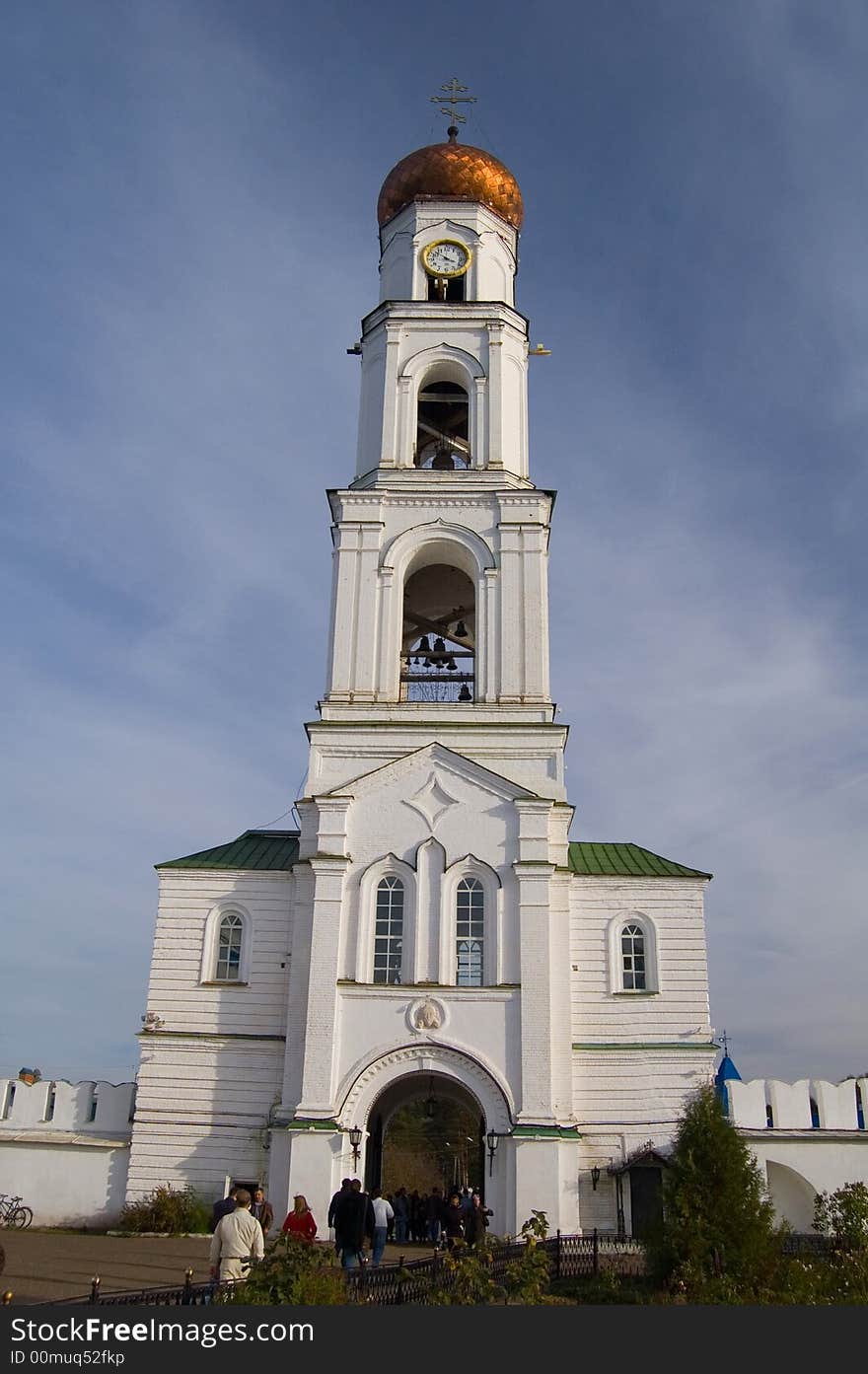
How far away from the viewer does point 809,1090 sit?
22.3 m

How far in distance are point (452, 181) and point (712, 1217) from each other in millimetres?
25520

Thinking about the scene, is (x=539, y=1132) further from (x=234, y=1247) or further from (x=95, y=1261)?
(x=234, y=1247)

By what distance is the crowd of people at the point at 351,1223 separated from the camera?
32.8 feet

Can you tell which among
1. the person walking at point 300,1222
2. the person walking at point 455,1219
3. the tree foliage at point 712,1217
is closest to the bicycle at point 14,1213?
the person walking at point 455,1219

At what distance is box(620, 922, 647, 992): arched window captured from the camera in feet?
74.4

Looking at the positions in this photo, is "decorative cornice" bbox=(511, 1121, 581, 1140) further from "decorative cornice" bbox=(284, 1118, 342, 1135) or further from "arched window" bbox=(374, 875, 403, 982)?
"arched window" bbox=(374, 875, 403, 982)

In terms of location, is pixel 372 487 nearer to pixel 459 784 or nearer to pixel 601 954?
pixel 459 784

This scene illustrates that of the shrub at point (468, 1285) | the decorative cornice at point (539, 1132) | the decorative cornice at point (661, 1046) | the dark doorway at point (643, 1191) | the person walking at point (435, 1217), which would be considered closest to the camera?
the shrub at point (468, 1285)

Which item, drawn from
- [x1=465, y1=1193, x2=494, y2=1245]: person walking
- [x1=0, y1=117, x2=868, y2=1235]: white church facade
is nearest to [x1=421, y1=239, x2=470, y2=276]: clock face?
[x1=0, y1=117, x2=868, y2=1235]: white church facade

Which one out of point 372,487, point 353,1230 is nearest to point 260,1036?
point 353,1230

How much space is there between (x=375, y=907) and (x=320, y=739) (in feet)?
12.2

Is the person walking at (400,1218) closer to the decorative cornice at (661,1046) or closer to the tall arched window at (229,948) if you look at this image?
the decorative cornice at (661,1046)

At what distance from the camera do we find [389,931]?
2197 centimetres

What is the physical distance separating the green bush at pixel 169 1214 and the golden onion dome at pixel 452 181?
940 inches
